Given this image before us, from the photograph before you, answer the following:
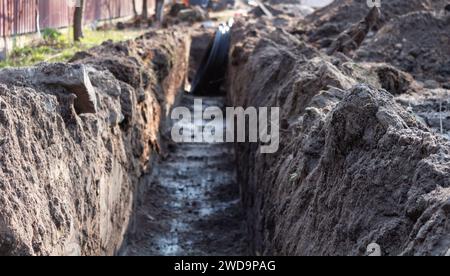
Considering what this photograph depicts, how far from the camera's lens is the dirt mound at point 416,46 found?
12086 mm

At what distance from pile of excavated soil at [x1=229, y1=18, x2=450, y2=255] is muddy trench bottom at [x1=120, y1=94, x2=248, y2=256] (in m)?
1.13

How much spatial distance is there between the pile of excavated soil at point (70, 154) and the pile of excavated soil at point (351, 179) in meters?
1.58

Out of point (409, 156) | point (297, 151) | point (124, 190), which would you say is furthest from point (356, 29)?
point (409, 156)

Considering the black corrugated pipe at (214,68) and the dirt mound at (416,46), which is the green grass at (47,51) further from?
the dirt mound at (416,46)

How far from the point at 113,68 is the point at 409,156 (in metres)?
5.91

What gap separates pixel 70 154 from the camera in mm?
6215

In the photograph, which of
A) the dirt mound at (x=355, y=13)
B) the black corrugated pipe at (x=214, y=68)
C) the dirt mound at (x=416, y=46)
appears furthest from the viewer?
the black corrugated pipe at (x=214, y=68)

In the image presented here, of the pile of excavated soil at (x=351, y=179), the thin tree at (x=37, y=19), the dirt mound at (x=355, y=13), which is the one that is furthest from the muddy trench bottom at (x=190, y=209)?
the dirt mound at (x=355, y=13)

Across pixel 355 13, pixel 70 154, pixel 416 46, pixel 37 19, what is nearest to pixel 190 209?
pixel 70 154

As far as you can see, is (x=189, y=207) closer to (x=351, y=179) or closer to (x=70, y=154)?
(x=70, y=154)

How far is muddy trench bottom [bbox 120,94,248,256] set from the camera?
8875mm

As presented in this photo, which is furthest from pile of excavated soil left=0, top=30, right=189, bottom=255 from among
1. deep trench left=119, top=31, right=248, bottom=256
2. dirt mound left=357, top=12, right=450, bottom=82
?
dirt mound left=357, top=12, right=450, bottom=82

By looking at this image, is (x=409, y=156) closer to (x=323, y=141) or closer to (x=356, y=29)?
(x=323, y=141)

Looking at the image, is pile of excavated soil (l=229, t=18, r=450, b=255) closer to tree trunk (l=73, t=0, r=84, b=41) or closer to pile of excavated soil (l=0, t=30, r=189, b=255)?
pile of excavated soil (l=0, t=30, r=189, b=255)
